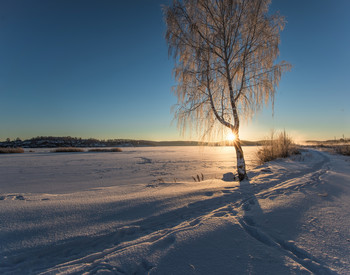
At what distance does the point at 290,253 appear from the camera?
5.27 ft

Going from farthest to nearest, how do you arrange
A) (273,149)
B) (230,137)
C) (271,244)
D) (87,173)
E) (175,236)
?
(273,149) < (87,173) < (230,137) < (175,236) < (271,244)

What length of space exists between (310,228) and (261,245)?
2.75 feet

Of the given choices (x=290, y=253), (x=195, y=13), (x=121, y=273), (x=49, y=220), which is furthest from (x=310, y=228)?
(x=195, y=13)

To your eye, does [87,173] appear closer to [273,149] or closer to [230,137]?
[230,137]

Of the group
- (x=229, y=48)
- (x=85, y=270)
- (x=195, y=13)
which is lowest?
(x=85, y=270)

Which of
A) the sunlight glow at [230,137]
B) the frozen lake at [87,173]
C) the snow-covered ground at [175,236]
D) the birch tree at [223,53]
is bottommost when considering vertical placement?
the frozen lake at [87,173]

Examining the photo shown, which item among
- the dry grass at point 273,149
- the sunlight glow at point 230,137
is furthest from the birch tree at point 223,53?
the dry grass at point 273,149

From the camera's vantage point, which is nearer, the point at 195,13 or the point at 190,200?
the point at 190,200

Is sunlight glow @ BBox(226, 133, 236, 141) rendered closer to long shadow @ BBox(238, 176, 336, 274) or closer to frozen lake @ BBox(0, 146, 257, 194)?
frozen lake @ BBox(0, 146, 257, 194)

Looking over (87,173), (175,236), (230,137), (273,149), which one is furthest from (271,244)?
(273,149)

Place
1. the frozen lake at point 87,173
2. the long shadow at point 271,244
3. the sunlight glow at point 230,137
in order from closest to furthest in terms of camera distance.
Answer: the long shadow at point 271,244
the frozen lake at point 87,173
the sunlight glow at point 230,137

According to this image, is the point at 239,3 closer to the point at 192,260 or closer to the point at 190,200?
the point at 190,200

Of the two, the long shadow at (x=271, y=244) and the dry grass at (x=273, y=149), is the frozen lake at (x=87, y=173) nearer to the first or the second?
the dry grass at (x=273, y=149)

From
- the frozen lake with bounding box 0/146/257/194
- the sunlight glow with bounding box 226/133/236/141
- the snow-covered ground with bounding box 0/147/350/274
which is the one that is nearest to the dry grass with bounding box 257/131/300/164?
the frozen lake with bounding box 0/146/257/194
